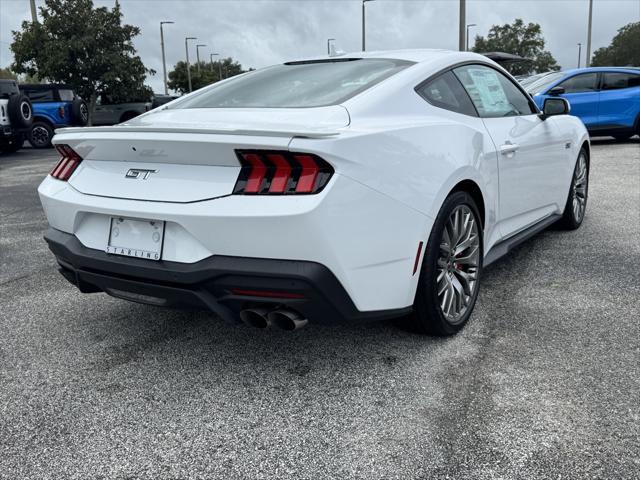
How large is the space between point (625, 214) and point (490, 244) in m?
3.15

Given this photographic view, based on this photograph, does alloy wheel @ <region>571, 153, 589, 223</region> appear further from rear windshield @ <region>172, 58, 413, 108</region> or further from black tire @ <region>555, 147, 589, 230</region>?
rear windshield @ <region>172, 58, 413, 108</region>

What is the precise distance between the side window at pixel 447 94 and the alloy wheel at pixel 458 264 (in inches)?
21.5

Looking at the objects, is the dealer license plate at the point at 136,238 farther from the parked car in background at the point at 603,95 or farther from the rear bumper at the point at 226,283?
the parked car in background at the point at 603,95

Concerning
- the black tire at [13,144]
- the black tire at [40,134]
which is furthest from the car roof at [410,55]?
the black tire at [40,134]

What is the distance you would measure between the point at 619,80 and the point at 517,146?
32.9 ft

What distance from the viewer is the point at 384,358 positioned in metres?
2.83

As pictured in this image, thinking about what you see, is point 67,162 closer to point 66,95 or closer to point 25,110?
point 25,110

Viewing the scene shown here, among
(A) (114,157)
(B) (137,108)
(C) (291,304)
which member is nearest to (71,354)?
(A) (114,157)

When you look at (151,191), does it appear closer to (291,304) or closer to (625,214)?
(291,304)

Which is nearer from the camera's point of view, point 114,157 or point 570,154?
point 114,157

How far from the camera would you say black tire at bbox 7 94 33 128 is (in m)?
14.4

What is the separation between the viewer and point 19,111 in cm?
1445

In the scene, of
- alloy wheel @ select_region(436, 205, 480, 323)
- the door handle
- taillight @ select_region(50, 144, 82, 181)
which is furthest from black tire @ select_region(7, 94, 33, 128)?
alloy wheel @ select_region(436, 205, 480, 323)

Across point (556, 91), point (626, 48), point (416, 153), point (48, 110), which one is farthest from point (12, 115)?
point (626, 48)
